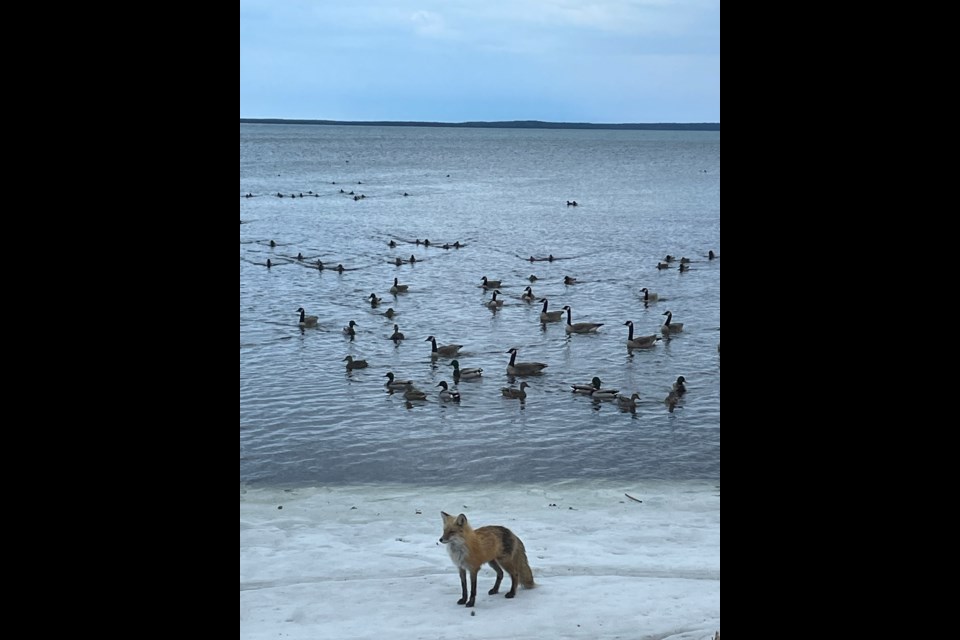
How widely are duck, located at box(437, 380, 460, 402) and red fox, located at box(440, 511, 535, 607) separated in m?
7.85

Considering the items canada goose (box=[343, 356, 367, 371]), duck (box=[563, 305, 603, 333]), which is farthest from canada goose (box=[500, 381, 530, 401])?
duck (box=[563, 305, 603, 333])

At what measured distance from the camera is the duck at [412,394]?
14.8m

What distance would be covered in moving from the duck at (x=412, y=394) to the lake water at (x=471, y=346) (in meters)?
0.09

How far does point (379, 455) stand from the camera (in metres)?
12.4

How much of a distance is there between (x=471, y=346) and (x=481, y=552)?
11706 mm

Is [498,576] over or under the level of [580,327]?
under

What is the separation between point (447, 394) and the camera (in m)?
15.4

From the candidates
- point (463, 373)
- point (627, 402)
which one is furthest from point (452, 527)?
point (463, 373)

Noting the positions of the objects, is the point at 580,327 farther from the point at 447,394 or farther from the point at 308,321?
the point at 308,321

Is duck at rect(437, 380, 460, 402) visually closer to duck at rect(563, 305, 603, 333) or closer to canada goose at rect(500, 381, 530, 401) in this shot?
canada goose at rect(500, 381, 530, 401)

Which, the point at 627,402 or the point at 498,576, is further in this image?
the point at 627,402
